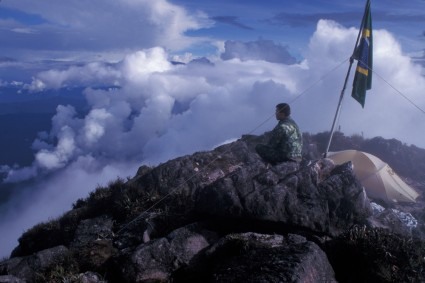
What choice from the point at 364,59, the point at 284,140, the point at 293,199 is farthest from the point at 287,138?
the point at 364,59

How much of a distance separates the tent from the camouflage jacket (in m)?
10.6

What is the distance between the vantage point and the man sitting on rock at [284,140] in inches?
481

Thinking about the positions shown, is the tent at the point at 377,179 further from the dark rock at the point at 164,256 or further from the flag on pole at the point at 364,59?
the dark rock at the point at 164,256

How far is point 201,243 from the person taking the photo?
907cm

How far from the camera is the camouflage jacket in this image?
40.0ft

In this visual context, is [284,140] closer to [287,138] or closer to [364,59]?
[287,138]

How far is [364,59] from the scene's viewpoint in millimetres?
14016

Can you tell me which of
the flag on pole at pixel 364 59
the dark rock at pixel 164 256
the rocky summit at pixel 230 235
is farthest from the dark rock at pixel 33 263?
the flag on pole at pixel 364 59

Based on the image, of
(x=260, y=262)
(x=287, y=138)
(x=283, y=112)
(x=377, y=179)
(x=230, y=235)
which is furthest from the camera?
(x=377, y=179)

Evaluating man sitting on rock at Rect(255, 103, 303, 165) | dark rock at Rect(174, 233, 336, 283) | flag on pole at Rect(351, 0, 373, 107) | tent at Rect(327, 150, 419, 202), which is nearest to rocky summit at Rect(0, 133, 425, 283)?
dark rock at Rect(174, 233, 336, 283)

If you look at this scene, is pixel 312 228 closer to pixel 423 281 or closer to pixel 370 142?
pixel 423 281

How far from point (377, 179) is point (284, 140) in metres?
11.6

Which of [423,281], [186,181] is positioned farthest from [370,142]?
[423,281]

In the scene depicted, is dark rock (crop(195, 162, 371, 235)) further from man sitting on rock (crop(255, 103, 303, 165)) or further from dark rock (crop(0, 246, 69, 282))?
dark rock (crop(0, 246, 69, 282))
